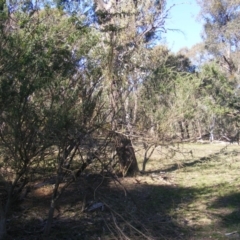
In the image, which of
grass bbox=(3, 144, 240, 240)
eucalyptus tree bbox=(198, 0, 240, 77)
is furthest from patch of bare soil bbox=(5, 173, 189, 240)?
eucalyptus tree bbox=(198, 0, 240, 77)

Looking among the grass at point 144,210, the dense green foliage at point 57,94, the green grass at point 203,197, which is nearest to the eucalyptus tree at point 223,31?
the green grass at point 203,197

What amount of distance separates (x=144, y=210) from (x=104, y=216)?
987 mm

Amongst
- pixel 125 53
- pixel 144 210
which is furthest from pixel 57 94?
pixel 144 210

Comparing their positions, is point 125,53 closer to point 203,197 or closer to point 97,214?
point 97,214

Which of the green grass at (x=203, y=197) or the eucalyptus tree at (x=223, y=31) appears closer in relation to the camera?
the green grass at (x=203, y=197)

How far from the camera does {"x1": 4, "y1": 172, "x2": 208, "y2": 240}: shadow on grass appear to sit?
18.8 ft

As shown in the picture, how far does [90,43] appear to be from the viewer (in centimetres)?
539

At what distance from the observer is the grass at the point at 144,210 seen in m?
5.86

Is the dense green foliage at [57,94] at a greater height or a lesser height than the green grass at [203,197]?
greater

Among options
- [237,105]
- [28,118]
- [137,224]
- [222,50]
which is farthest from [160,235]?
[222,50]

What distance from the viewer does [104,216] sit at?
659cm

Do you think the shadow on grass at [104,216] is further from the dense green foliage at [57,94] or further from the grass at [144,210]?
the dense green foliage at [57,94]

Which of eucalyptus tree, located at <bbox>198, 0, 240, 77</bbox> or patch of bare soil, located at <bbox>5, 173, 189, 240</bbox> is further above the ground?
eucalyptus tree, located at <bbox>198, 0, 240, 77</bbox>

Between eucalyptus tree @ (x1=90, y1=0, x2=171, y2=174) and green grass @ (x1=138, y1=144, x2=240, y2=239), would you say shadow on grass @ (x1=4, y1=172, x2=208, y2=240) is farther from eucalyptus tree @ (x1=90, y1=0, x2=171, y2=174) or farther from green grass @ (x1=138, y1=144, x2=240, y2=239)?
eucalyptus tree @ (x1=90, y1=0, x2=171, y2=174)
